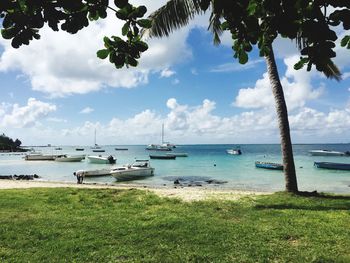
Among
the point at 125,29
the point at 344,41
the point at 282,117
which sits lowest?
the point at 344,41

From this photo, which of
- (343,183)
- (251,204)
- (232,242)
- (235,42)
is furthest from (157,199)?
(343,183)

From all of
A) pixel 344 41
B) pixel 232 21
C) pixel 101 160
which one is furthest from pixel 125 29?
pixel 101 160

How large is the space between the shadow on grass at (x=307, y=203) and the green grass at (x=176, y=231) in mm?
37

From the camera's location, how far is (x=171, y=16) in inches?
A: 666

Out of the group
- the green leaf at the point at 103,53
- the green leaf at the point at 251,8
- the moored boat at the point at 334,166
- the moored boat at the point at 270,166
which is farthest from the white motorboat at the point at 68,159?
the green leaf at the point at 251,8

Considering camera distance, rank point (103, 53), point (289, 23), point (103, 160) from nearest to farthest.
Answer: point (289, 23) → point (103, 53) → point (103, 160)

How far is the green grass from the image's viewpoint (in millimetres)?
7566

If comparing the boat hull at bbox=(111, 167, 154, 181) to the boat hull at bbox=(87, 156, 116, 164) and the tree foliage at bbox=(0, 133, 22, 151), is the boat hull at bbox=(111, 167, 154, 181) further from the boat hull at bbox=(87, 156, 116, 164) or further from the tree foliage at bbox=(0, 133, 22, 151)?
the tree foliage at bbox=(0, 133, 22, 151)

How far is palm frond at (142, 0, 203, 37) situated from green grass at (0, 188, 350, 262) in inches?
317

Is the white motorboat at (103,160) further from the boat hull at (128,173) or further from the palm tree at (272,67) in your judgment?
the palm tree at (272,67)

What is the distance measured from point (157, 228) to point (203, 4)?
303 inches

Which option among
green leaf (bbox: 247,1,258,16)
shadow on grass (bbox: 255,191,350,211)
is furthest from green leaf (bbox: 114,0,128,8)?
shadow on grass (bbox: 255,191,350,211)

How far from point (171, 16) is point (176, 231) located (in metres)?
11.0

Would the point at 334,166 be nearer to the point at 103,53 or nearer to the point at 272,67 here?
the point at 272,67
